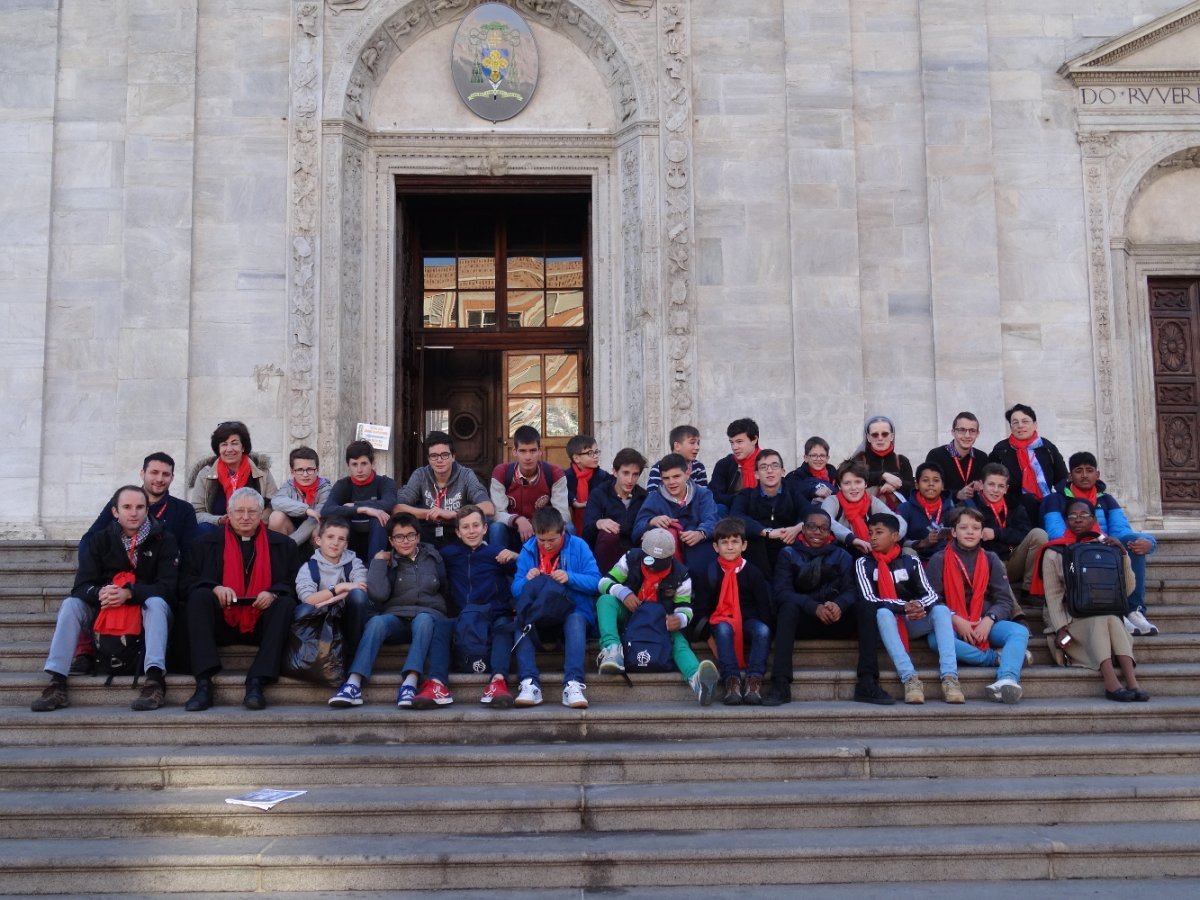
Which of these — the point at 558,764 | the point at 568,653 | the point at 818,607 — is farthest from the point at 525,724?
the point at 818,607

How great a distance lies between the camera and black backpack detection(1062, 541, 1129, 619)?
8.80 m

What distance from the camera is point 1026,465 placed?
10.9 metres

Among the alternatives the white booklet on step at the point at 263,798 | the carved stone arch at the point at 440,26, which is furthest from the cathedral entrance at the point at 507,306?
the white booklet on step at the point at 263,798

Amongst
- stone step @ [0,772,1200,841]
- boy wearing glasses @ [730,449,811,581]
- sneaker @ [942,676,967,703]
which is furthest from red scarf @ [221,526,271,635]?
sneaker @ [942,676,967,703]

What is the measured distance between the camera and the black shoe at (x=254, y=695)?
27.2ft

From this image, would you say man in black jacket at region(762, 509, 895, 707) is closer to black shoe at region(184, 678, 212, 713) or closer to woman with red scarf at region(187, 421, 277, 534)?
black shoe at region(184, 678, 212, 713)

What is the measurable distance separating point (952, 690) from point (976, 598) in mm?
964

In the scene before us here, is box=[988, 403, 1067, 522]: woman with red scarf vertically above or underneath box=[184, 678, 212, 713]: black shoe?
above

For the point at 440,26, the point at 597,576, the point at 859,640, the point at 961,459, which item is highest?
the point at 440,26

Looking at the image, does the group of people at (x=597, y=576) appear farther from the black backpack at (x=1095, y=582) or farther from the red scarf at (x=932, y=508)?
the black backpack at (x=1095, y=582)

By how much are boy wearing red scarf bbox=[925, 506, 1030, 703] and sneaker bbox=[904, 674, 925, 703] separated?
566 millimetres

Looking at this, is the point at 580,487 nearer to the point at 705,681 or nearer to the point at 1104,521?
the point at 705,681

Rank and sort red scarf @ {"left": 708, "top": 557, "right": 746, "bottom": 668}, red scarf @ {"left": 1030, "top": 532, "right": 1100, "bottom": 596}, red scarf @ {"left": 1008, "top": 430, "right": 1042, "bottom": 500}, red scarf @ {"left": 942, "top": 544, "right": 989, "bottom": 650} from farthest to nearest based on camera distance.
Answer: red scarf @ {"left": 1008, "top": 430, "right": 1042, "bottom": 500}, red scarf @ {"left": 1030, "top": 532, "right": 1100, "bottom": 596}, red scarf @ {"left": 942, "top": 544, "right": 989, "bottom": 650}, red scarf @ {"left": 708, "top": 557, "right": 746, "bottom": 668}

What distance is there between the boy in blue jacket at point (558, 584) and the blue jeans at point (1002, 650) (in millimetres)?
2656
